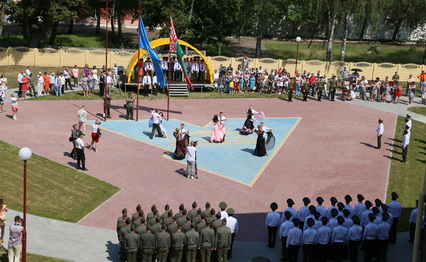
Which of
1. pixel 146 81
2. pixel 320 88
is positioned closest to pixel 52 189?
pixel 146 81

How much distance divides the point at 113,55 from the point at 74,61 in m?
3.24

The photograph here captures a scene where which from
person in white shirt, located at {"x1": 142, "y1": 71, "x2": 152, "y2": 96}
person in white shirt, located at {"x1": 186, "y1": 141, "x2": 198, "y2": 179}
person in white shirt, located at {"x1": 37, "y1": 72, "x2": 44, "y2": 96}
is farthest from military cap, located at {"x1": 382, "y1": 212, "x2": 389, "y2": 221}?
person in white shirt, located at {"x1": 37, "y1": 72, "x2": 44, "y2": 96}

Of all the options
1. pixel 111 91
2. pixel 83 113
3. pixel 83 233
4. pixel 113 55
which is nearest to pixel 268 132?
pixel 83 113

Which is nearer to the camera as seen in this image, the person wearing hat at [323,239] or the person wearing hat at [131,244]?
the person wearing hat at [131,244]

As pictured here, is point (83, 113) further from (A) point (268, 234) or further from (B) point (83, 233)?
(A) point (268, 234)

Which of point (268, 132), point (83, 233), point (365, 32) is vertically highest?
point (365, 32)

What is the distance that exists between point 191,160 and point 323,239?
8.65 m

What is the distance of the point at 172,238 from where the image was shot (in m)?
17.1

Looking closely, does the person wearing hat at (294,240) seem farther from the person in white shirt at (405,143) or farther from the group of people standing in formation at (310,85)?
the group of people standing in formation at (310,85)

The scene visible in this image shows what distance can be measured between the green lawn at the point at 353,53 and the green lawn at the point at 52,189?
40.5 meters

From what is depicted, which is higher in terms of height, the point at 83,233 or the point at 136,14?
the point at 136,14

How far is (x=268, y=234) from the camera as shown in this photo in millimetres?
19500

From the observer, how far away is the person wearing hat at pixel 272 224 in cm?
1900

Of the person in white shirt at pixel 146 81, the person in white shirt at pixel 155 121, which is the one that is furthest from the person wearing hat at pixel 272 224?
the person in white shirt at pixel 146 81
